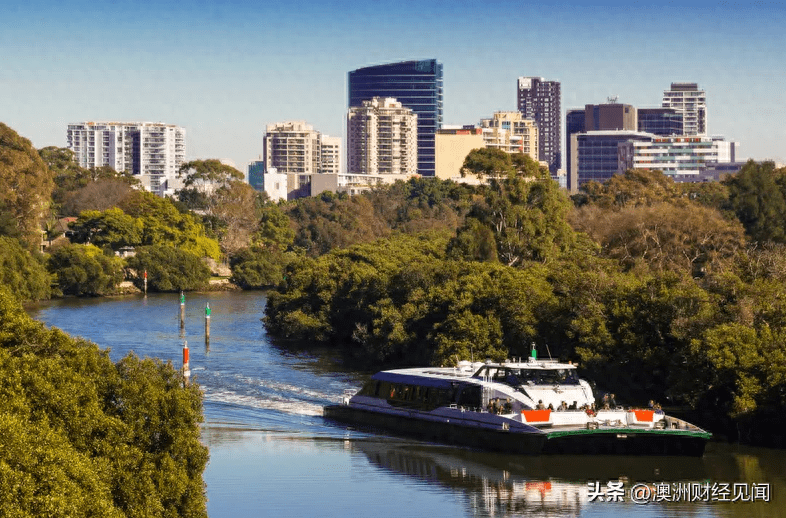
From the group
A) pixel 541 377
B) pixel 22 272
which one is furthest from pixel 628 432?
pixel 22 272

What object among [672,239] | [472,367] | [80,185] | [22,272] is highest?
[80,185]

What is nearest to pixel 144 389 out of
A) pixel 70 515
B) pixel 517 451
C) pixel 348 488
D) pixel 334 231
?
pixel 70 515

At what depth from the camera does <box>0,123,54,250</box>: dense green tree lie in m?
102

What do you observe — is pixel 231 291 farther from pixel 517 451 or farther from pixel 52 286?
pixel 517 451

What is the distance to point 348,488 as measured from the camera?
3127cm

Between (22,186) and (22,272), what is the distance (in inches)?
738

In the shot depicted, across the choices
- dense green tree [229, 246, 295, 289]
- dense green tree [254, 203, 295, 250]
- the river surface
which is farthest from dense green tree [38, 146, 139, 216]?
the river surface

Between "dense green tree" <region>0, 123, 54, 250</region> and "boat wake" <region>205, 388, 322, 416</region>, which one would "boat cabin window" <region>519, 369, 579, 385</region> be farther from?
"dense green tree" <region>0, 123, 54, 250</region>

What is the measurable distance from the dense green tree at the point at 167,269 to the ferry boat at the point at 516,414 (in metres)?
62.7

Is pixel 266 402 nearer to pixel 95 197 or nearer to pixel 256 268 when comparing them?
pixel 256 268

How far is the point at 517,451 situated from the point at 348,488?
17.3ft

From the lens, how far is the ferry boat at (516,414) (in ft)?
110

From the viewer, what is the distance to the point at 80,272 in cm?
9369

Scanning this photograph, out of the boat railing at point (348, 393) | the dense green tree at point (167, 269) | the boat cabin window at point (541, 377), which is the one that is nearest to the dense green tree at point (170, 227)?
the dense green tree at point (167, 269)
